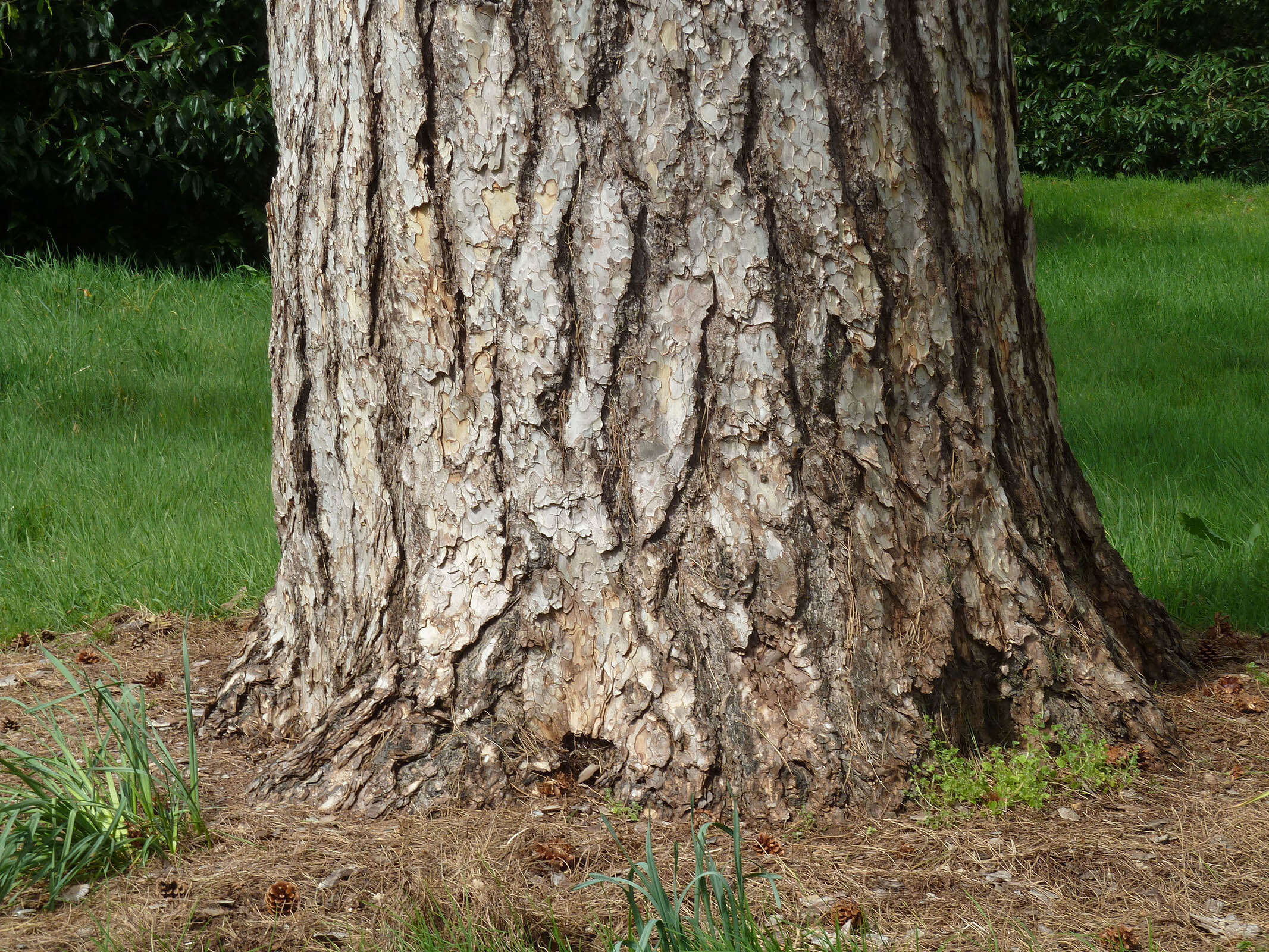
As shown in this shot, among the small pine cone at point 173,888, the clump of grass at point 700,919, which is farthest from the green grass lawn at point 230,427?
the clump of grass at point 700,919

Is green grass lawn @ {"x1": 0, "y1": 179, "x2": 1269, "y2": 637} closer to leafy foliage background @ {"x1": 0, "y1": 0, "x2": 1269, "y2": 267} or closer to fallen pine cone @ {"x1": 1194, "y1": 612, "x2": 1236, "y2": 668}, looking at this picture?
fallen pine cone @ {"x1": 1194, "y1": 612, "x2": 1236, "y2": 668}

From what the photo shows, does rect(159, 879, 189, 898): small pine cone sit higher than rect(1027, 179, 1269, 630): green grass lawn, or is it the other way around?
rect(1027, 179, 1269, 630): green grass lawn

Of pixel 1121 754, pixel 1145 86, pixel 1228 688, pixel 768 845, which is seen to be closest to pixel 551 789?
pixel 768 845

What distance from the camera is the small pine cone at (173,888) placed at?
2.02m

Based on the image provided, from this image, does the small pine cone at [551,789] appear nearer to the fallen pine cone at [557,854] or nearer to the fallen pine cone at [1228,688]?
the fallen pine cone at [557,854]

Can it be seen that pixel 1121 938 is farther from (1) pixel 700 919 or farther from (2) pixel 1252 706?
(2) pixel 1252 706

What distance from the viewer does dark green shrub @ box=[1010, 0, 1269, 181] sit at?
17.6 m

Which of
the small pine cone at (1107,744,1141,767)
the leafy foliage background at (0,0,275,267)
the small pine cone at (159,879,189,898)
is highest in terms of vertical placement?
the leafy foliage background at (0,0,275,267)

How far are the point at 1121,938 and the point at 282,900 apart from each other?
4.72 feet

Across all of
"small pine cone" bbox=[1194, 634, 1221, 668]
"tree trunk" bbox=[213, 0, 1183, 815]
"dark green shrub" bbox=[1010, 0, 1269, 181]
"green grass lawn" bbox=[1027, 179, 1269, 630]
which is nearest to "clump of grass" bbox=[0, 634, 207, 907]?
"tree trunk" bbox=[213, 0, 1183, 815]

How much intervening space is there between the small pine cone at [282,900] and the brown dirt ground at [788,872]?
16 millimetres

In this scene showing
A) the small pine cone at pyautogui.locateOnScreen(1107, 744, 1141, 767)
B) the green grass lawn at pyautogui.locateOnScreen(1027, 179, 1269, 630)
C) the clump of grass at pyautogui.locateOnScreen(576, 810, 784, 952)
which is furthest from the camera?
the green grass lawn at pyautogui.locateOnScreen(1027, 179, 1269, 630)

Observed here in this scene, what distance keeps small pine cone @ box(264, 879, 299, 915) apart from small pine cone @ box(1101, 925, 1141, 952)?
1.39 metres

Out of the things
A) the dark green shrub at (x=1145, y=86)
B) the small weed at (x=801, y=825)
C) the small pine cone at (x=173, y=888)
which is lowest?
the small pine cone at (x=173, y=888)
